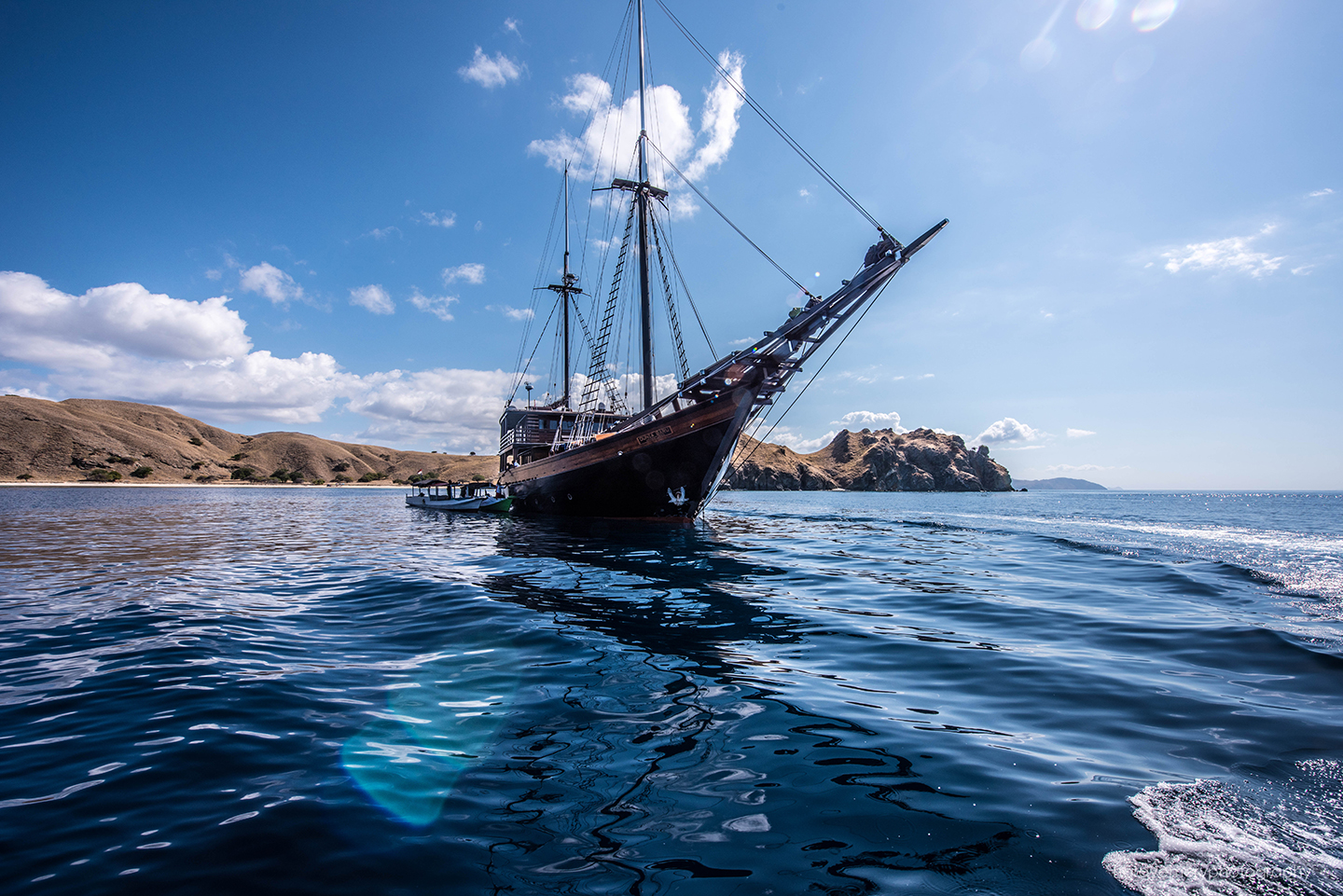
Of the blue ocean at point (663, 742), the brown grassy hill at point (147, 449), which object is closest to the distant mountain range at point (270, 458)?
the brown grassy hill at point (147, 449)

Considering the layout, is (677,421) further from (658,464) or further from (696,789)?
(696,789)

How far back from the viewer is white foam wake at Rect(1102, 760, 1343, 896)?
7.88 feet

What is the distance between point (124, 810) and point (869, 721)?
477 centimetres

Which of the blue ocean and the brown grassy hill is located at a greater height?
the brown grassy hill

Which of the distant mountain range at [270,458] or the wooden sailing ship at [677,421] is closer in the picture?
the wooden sailing ship at [677,421]

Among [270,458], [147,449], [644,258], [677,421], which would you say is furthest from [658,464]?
[270,458]

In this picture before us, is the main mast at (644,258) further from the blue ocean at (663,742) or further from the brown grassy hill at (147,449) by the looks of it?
the brown grassy hill at (147,449)

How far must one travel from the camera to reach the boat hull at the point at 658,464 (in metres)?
19.8

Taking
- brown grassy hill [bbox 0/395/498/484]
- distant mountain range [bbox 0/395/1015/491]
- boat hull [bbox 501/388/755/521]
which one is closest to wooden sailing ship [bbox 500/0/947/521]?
boat hull [bbox 501/388/755/521]

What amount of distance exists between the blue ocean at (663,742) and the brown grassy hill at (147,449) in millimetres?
117036

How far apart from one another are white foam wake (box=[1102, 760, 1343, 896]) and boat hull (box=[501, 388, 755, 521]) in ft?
54.3

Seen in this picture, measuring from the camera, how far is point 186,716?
417cm

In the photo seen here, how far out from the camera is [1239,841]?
2707 millimetres

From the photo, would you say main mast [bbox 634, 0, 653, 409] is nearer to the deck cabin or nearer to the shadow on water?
the deck cabin
